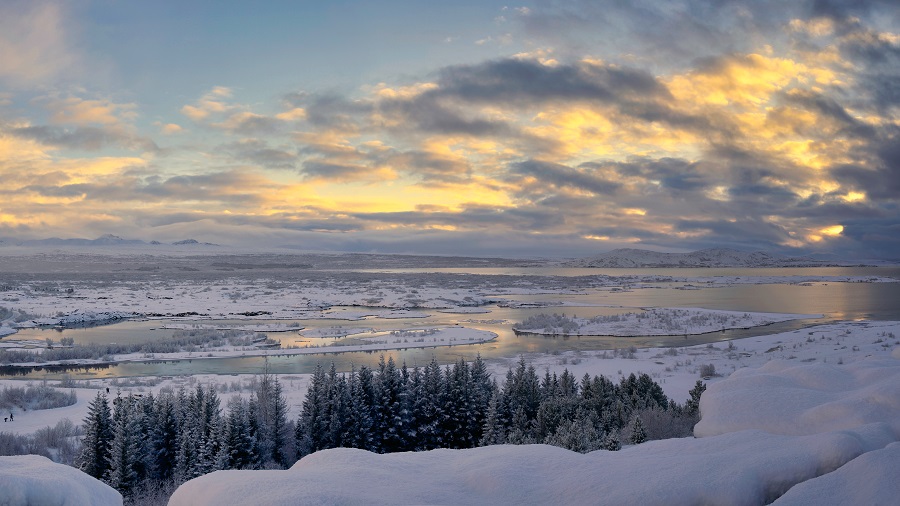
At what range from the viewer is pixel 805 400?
7164mm

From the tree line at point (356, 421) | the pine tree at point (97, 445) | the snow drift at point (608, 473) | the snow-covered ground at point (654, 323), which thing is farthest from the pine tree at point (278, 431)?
the snow-covered ground at point (654, 323)

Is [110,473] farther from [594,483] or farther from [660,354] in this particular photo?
[660,354]

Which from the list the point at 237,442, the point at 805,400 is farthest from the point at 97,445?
the point at 805,400

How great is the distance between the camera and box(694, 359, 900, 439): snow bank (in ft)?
21.7

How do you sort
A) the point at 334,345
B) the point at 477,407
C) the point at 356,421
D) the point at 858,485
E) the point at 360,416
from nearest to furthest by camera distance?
the point at 858,485
the point at 356,421
the point at 360,416
the point at 477,407
the point at 334,345

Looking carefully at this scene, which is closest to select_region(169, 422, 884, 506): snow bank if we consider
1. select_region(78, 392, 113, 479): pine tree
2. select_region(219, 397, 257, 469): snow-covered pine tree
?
select_region(219, 397, 257, 469): snow-covered pine tree

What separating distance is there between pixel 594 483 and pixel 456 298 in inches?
2558

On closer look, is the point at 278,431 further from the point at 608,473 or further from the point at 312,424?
the point at 608,473

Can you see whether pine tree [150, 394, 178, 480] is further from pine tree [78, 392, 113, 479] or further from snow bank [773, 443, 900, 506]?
snow bank [773, 443, 900, 506]

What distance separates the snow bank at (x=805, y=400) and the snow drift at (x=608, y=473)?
34 mm

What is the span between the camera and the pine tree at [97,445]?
52.9ft

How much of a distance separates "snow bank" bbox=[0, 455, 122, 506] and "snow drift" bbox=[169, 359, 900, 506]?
5.24ft

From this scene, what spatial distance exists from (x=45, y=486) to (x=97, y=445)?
12.6 metres

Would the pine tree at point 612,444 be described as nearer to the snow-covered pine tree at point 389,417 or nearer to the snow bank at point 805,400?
the snow bank at point 805,400
